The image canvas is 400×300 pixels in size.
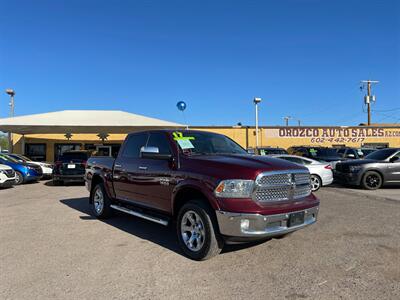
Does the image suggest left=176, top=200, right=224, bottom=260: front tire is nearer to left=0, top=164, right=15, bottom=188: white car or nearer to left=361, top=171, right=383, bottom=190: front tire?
left=361, top=171, right=383, bottom=190: front tire

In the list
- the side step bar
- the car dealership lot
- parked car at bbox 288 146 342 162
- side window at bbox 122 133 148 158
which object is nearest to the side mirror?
side window at bbox 122 133 148 158

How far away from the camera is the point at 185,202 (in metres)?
5.52

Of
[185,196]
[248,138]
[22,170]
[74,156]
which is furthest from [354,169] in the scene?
[248,138]

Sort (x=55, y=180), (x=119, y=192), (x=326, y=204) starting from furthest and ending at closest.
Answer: (x=55, y=180), (x=326, y=204), (x=119, y=192)

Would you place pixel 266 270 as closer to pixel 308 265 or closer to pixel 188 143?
pixel 308 265

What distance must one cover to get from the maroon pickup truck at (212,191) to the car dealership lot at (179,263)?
440 millimetres

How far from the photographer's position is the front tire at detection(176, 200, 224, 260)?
15.9 ft

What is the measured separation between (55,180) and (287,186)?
44.4 feet

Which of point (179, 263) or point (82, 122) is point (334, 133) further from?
point (179, 263)

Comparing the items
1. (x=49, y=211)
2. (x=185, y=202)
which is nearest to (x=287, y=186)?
(x=185, y=202)

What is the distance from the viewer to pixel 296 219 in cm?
502

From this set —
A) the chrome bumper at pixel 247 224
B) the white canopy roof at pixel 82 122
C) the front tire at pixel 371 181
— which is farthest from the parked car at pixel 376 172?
the chrome bumper at pixel 247 224

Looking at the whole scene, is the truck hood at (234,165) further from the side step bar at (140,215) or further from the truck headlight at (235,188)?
the side step bar at (140,215)

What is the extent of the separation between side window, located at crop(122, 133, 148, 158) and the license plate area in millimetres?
3116
